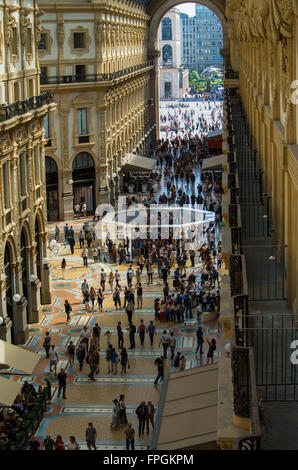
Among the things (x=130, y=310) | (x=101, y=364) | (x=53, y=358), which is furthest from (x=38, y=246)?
(x=53, y=358)

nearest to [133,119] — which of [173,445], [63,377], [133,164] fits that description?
[133,164]

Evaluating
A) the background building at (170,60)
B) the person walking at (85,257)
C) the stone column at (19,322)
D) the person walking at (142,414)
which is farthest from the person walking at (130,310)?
the background building at (170,60)

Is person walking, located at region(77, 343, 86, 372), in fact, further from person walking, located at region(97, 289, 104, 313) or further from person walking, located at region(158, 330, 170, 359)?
person walking, located at region(97, 289, 104, 313)

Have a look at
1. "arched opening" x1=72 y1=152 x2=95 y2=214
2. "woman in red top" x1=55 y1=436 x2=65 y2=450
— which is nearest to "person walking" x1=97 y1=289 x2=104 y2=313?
"woman in red top" x1=55 y1=436 x2=65 y2=450

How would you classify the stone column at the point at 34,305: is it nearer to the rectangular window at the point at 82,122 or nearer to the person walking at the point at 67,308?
the person walking at the point at 67,308

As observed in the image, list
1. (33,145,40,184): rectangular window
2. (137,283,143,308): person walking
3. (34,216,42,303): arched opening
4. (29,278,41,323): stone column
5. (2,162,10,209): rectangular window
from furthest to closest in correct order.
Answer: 1. (34,216,42,303): arched opening
2. (33,145,40,184): rectangular window
3. (137,283,143,308): person walking
4. (29,278,41,323): stone column
5. (2,162,10,209): rectangular window

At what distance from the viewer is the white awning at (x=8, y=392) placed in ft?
72.9

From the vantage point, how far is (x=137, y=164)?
65438mm

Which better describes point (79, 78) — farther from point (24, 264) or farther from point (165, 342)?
point (165, 342)

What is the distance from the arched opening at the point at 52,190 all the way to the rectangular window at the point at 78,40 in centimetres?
752

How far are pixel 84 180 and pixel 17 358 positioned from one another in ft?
99.9

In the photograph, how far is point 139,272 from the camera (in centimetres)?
3803

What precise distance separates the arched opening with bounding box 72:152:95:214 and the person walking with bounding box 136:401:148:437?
3262cm

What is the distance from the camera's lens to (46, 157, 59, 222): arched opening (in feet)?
172
